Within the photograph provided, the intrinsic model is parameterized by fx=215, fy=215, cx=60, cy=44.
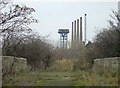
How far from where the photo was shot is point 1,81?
6.37m

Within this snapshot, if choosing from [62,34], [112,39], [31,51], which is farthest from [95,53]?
[62,34]

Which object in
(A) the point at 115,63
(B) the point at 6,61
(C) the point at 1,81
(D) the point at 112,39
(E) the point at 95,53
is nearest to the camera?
(C) the point at 1,81

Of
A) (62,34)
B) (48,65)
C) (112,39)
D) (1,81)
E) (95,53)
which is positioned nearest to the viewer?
(1,81)

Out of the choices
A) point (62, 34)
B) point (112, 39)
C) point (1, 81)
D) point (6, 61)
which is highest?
point (62, 34)

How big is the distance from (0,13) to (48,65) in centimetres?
1451

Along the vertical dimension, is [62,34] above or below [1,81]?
above

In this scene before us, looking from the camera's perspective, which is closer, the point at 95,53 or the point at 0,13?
the point at 0,13

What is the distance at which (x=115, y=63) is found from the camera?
8773 millimetres

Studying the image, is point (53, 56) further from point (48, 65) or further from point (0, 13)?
point (0, 13)

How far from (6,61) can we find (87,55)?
40.2 feet

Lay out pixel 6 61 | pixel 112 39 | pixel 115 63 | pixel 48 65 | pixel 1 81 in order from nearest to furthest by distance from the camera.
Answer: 1. pixel 1 81
2. pixel 6 61
3. pixel 115 63
4. pixel 112 39
5. pixel 48 65

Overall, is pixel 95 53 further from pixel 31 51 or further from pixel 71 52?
pixel 71 52

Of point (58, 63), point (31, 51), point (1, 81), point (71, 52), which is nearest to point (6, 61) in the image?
point (1, 81)

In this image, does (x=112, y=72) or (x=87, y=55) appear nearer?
(x=112, y=72)
